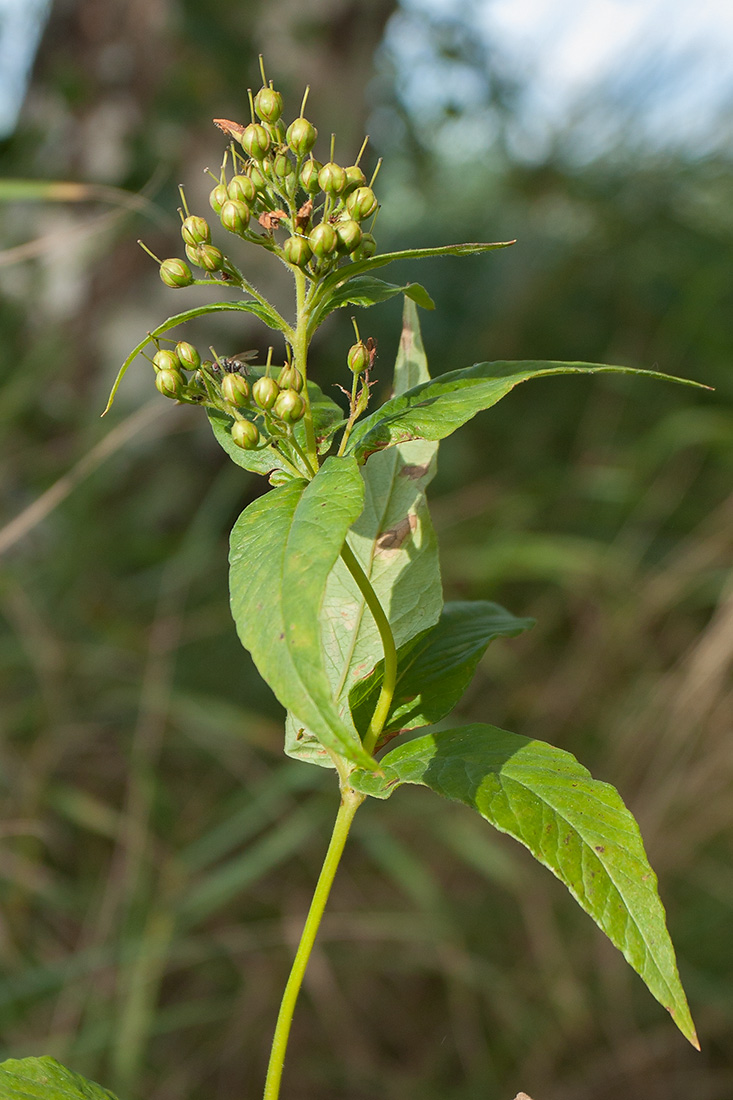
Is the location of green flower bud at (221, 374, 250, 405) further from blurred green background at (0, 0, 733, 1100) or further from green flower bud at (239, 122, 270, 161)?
blurred green background at (0, 0, 733, 1100)


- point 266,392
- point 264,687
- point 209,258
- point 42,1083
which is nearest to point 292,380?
point 266,392

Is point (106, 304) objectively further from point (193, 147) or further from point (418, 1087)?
point (418, 1087)

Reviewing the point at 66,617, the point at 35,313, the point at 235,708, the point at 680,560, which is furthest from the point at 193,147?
the point at 680,560

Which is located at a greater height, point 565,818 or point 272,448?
point 272,448

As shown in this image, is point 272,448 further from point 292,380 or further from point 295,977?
point 295,977

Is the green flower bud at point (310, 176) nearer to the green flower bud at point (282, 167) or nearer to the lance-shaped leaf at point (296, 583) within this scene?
the green flower bud at point (282, 167)

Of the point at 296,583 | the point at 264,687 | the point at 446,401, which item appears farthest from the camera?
the point at 264,687
